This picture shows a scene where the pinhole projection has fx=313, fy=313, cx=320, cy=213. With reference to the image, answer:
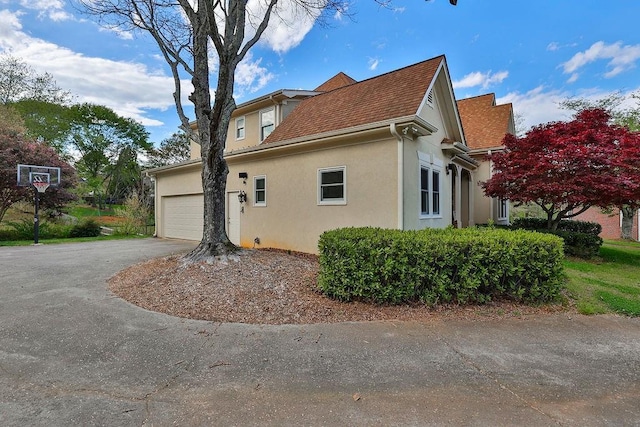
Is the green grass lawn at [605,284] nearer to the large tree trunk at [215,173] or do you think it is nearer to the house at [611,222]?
the large tree trunk at [215,173]

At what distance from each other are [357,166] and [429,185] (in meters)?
2.30

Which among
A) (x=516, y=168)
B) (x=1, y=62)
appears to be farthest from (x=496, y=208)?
(x=1, y=62)

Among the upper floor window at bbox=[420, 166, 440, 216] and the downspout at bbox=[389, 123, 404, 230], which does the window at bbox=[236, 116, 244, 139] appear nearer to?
the upper floor window at bbox=[420, 166, 440, 216]

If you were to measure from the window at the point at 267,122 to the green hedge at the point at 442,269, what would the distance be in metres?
10.5

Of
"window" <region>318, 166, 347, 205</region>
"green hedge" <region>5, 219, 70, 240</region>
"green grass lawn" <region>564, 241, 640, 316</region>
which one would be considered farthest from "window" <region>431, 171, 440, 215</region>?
"green hedge" <region>5, 219, 70, 240</region>

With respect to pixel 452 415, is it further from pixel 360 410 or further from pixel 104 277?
pixel 104 277

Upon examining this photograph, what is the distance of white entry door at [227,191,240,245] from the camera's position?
11.5 m

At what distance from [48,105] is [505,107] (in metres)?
34.9

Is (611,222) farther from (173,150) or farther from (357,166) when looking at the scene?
(173,150)

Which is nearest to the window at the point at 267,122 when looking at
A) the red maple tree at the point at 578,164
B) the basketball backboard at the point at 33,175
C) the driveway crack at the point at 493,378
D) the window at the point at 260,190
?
the window at the point at 260,190

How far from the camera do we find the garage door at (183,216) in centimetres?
1325

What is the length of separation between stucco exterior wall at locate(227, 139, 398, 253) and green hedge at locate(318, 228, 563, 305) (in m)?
2.92

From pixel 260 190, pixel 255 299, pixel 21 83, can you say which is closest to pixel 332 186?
pixel 260 190

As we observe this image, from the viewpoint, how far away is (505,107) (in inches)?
609
